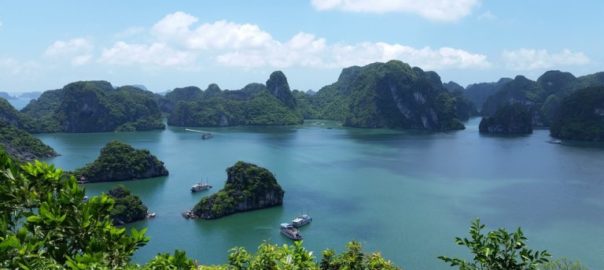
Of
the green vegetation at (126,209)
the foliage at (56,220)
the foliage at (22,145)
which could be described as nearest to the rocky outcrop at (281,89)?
the foliage at (22,145)

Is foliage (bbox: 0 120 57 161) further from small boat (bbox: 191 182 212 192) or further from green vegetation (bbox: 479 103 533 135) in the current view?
green vegetation (bbox: 479 103 533 135)

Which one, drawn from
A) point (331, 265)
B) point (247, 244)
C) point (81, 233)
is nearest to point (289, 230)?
point (247, 244)

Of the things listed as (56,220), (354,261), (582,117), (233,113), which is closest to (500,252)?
(354,261)

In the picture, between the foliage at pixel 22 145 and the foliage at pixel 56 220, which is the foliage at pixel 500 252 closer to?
the foliage at pixel 56 220

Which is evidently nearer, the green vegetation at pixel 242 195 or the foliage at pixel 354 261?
the foliage at pixel 354 261

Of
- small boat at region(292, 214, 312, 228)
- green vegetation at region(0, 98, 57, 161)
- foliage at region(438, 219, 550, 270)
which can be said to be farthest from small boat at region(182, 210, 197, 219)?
green vegetation at region(0, 98, 57, 161)

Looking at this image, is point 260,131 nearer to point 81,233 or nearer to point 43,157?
point 43,157

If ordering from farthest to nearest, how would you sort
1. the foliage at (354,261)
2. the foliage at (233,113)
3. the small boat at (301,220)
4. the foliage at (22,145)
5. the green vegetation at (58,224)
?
the foliage at (233,113) < the foliage at (22,145) < the small boat at (301,220) < the foliage at (354,261) < the green vegetation at (58,224)
